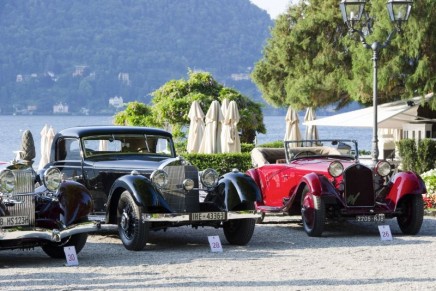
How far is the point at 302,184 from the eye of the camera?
44.4 ft

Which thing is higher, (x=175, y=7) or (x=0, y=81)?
(x=175, y=7)

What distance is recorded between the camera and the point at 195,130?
27938 mm

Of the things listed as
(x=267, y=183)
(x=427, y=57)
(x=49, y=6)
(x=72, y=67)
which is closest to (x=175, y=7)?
(x=49, y=6)

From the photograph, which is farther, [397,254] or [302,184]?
[302,184]

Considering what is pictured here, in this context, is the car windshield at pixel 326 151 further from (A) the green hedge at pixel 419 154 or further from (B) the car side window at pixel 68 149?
(A) the green hedge at pixel 419 154

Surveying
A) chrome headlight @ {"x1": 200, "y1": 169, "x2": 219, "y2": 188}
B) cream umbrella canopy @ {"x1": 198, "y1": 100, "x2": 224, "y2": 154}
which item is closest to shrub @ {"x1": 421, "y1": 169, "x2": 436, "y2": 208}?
chrome headlight @ {"x1": 200, "y1": 169, "x2": 219, "y2": 188}

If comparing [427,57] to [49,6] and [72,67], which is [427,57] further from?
[49,6]

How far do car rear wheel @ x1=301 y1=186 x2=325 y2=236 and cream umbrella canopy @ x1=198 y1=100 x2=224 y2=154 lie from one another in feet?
45.0

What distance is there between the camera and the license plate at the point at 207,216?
1154 cm

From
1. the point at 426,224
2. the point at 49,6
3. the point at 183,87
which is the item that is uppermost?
the point at 49,6

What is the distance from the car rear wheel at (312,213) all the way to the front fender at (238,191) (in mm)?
1182

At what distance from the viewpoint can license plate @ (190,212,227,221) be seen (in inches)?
454

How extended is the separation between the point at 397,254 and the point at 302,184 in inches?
103

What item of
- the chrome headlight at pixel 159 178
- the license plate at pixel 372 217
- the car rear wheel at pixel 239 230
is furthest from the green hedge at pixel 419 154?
the chrome headlight at pixel 159 178
